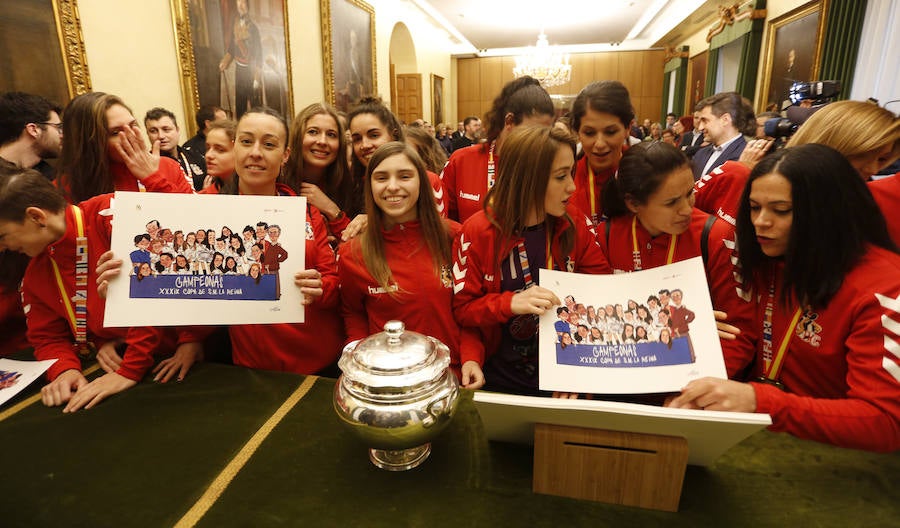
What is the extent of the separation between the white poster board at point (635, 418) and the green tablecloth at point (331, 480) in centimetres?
15

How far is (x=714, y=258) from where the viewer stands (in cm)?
171

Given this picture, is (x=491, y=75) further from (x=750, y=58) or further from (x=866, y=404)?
(x=866, y=404)

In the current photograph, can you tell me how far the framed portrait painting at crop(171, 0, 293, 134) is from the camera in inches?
191

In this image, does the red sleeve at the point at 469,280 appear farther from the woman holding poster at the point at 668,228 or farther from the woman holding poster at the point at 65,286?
the woman holding poster at the point at 65,286

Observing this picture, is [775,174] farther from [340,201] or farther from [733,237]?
[340,201]

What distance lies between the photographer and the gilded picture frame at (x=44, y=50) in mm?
3186

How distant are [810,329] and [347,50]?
8647 millimetres

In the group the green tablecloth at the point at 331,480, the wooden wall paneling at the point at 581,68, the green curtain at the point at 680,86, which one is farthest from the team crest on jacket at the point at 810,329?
the wooden wall paneling at the point at 581,68

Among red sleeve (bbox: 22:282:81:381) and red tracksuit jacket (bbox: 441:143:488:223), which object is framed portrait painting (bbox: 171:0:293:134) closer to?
red tracksuit jacket (bbox: 441:143:488:223)

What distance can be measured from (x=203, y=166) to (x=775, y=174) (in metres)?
4.94

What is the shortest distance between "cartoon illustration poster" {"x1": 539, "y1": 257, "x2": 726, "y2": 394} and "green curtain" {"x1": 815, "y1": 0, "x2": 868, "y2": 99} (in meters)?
7.18

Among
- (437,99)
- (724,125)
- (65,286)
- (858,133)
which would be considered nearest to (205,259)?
(65,286)

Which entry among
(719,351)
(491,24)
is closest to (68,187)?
(719,351)

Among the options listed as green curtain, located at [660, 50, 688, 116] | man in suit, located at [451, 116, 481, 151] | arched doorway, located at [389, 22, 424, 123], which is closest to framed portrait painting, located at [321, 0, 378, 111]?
man in suit, located at [451, 116, 481, 151]
